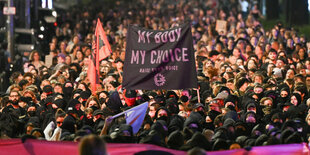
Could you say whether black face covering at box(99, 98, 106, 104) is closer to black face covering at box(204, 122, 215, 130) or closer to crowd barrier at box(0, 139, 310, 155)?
black face covering at box(204, 122, 215, 130)

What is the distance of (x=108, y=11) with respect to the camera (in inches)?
1425

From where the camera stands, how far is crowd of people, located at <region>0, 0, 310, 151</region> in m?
12.6

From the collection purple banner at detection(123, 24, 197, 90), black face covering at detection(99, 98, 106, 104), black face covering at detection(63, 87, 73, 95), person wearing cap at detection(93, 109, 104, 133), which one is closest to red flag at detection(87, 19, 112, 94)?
black face covering at detection(63, 87, 73, 95)

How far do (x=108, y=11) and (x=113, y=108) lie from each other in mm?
20860

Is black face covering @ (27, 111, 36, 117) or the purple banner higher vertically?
the purple banner

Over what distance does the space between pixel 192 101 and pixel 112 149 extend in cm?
596

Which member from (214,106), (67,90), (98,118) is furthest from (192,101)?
(67,90)

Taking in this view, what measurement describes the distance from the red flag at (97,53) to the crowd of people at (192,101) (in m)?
0.28

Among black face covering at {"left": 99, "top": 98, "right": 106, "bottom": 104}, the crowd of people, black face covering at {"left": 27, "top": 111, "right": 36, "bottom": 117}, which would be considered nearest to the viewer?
the crowd of people

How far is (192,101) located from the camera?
1661 cm

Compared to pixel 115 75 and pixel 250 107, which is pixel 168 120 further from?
→ pixel 115 75

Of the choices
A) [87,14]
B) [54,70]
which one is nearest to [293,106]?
[54,70]

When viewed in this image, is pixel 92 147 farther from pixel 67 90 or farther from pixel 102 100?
pixel 67 90

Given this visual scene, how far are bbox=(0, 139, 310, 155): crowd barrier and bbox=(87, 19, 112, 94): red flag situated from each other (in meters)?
6.47
